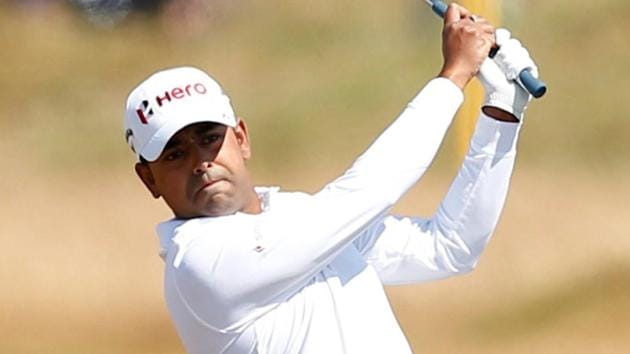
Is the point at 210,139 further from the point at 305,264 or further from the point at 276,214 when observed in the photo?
the point at 305,264

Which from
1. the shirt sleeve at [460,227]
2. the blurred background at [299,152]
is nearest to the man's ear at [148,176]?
the shirt sleeve at [460,227]

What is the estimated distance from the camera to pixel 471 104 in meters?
7.17

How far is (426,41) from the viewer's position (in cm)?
1073

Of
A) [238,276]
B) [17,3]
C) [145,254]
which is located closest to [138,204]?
[145,254]

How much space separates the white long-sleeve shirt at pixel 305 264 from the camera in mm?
2193

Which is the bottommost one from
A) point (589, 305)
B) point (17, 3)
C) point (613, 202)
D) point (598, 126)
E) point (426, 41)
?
point (589, 305)

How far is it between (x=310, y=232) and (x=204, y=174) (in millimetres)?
202

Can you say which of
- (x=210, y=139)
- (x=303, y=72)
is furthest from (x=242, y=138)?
(x=303, y=72)

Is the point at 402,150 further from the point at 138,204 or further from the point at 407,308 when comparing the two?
the point at 138,204

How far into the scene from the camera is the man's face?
2.29 m

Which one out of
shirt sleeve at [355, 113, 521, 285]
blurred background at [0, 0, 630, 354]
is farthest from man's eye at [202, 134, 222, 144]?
blurred background at [0, 0, 630, 354]

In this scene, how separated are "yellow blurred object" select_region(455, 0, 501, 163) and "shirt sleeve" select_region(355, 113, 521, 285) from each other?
4212 mm

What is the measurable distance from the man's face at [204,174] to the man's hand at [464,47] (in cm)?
34

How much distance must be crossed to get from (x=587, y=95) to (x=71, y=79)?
12.8 ft
